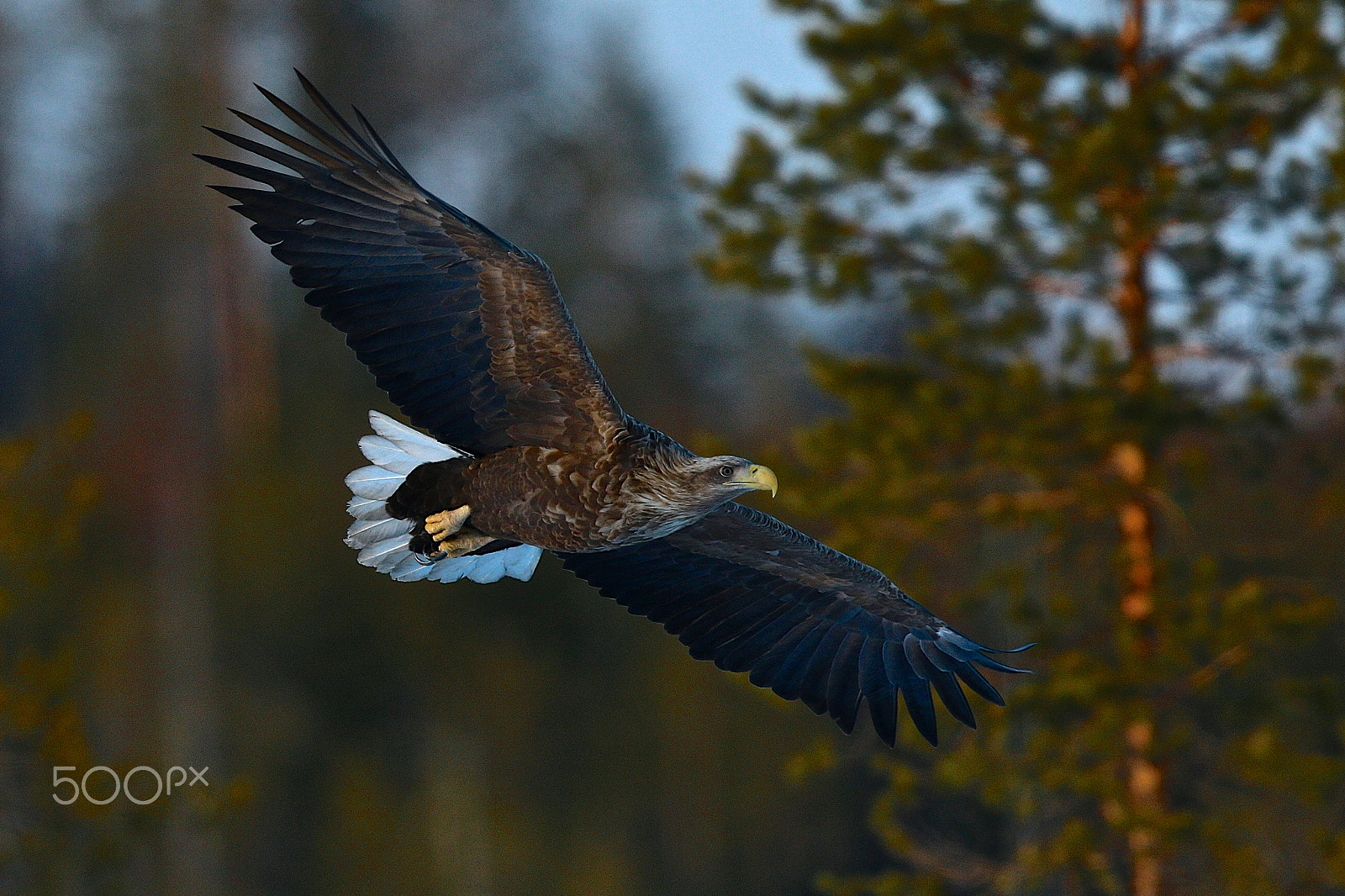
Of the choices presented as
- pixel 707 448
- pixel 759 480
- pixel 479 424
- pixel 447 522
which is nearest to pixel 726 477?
pixel 759 480

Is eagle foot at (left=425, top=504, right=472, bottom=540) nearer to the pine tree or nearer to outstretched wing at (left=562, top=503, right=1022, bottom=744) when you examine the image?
outstretched wing at (left=562, top=503, right=1022, bottom=744)

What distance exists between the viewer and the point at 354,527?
5.10 m

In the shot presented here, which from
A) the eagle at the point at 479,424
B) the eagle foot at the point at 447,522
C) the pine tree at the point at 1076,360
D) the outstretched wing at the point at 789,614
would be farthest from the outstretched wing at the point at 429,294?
the pine tree at the point at 1076,360

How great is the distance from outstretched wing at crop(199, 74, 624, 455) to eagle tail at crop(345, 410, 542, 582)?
12.7 inches

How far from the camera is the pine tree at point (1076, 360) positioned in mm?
8359

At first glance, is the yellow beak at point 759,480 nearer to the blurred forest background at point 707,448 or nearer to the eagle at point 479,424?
the eagle at point 479,424

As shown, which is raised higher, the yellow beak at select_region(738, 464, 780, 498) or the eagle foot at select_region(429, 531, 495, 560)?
the yellow beak at select_region(738, 464, 780, 498)

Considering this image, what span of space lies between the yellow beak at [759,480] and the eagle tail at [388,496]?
0.95 m

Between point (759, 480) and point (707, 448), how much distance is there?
3.75 m

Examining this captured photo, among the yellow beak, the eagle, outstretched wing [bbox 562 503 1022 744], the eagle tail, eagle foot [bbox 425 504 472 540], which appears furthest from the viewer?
outstretched wing [bbox 562 503 1022 744]

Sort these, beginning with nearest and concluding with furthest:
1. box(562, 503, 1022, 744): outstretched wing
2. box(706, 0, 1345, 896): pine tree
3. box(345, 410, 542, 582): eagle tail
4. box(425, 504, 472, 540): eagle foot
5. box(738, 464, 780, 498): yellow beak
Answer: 1. box(738, 464, 780, 498): yellow beak
2. box(425, 504, 472, 540): eagle foot
3. box(345, 410, 542, 582): eagle tail
4. box(562, 503, 1022, 744): outstretched wing
5. box(706, 0, 1345, 896): pine tree

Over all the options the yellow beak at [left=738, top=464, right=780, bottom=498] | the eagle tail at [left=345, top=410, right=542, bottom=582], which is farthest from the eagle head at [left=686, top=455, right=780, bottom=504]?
the eagle tail at [left=345, top=410, right=542, bottom=582]

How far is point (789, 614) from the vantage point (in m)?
5.42

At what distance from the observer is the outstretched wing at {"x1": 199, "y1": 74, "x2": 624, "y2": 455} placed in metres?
4.46
